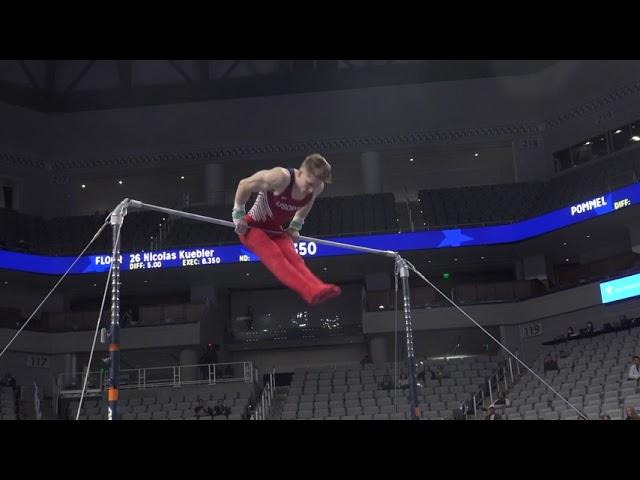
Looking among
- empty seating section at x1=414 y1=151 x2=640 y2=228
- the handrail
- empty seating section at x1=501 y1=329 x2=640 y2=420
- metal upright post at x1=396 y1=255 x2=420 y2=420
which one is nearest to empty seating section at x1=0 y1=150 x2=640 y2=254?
empty seating section at x1=414 y1=151 x2=640 y2=228

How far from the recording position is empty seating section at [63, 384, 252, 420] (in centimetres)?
1891

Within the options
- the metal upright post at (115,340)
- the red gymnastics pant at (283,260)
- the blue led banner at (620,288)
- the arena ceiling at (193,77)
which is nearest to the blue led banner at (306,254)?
the blue led banner at (620,288)

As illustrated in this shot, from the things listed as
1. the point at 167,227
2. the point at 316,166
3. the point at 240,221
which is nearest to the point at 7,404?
the point at 167,227

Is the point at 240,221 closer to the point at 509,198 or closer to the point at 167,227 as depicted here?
the point at 167,227

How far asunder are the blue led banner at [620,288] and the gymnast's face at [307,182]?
14.5 meters

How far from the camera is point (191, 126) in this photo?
24.8 meters

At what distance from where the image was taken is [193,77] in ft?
81.9

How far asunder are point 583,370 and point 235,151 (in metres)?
12.6

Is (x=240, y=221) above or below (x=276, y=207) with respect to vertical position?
below

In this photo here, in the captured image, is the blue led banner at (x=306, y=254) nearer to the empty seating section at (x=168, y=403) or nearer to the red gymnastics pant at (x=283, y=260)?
the empty seating section at (x=168, y=403)

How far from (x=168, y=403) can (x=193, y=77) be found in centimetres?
1059
